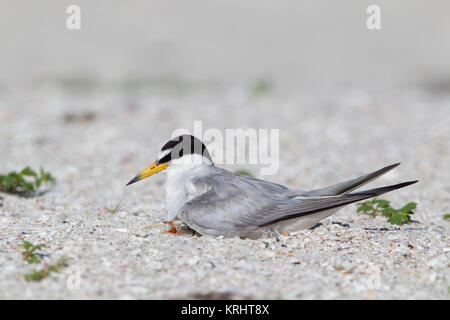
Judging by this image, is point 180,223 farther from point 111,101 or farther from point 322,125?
point 111,101

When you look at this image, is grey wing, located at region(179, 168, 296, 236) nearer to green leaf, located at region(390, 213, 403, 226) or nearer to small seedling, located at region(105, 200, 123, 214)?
small seedling, located at region(105, 200, 123, 214)

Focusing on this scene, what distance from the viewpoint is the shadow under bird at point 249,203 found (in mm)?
4945

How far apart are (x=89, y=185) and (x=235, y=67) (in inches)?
357

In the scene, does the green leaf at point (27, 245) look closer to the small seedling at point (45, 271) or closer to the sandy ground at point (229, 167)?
the sandy ground at point (229, 167)

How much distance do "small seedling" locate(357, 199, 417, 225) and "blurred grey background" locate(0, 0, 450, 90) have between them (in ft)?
25.1

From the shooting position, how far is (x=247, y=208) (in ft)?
16.4

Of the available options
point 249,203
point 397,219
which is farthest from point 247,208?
point 397,219

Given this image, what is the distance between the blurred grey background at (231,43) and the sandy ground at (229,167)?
2074 mm

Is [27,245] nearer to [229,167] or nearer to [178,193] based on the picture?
[178,193]

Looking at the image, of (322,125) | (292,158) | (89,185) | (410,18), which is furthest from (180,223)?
(410,18)

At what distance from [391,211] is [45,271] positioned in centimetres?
311

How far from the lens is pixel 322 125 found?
9.91m

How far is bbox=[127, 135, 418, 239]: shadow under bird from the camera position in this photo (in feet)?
16.2

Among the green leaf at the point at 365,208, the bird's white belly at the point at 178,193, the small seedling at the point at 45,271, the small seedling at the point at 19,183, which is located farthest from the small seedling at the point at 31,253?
the green leaf at the point at 365,208
